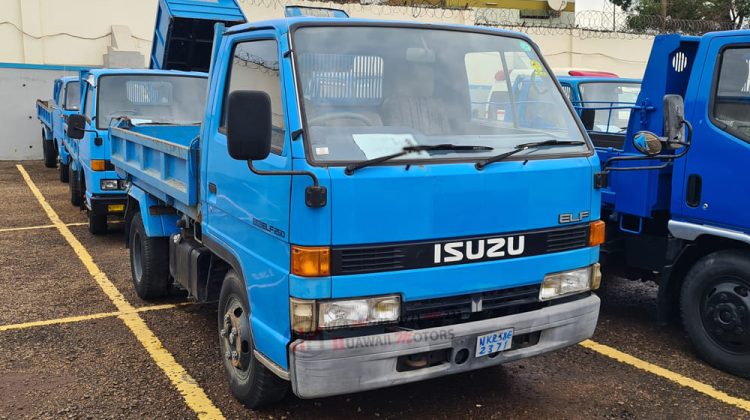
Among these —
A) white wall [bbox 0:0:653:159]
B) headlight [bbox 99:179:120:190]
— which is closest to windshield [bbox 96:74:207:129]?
headlight [bbox 99:179:120:190]

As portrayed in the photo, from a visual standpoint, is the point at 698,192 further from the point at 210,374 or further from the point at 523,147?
the point at 210,374

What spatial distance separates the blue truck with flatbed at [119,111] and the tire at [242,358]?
4486 millimetres

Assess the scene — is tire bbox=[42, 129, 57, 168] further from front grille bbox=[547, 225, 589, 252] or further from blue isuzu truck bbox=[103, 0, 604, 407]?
front grille bbox=[547, 225, 589, 252]

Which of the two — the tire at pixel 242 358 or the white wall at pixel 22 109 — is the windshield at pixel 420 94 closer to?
the tire at pixel 242 358

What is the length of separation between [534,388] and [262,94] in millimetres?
2523

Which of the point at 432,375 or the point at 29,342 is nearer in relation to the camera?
the point at 432,375

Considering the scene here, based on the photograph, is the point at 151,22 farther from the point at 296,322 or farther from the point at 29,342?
the point at 296,322

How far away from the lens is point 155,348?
4.90m

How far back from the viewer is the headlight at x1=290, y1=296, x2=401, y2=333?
306cm

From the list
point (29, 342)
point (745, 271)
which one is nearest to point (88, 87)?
point (29, 342)

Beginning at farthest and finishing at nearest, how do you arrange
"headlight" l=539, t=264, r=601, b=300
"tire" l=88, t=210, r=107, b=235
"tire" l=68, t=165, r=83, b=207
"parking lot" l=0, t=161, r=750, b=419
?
"tire" l=68, t=165, r=83, b=207, "tire" l=88, t=210, r=107, b=235, "parking lot" l=0, t=161, r=750, b=419, "headlight" l=539, t=264, r=601, b=300

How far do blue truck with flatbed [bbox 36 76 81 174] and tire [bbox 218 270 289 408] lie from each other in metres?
7.66

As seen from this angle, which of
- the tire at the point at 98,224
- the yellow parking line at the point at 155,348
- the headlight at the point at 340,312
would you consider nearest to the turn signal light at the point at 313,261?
the headlight at the point at 340,312

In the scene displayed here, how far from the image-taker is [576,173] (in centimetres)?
358
